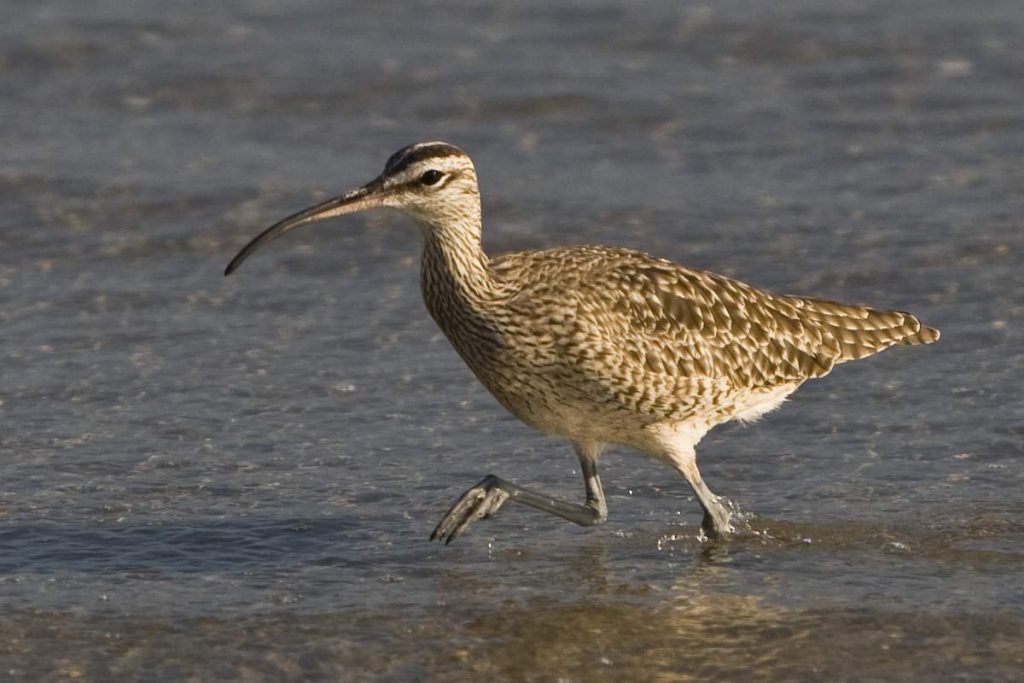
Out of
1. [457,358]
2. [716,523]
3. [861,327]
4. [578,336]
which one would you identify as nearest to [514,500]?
[578,336]

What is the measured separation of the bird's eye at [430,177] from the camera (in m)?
8.41

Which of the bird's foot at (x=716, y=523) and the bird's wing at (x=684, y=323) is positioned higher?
the bird's wing at (x=684, y=323)

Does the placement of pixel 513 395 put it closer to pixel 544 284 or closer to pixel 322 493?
pixel 544 284

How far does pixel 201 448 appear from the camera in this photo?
31.7 feet

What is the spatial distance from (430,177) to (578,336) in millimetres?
882

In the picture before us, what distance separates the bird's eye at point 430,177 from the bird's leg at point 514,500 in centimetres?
123

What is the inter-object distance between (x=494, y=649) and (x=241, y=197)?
650 centimetres

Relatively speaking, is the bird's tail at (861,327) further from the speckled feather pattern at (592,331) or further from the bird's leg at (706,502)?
the bird's leg at (706,502)

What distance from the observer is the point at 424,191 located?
844cm

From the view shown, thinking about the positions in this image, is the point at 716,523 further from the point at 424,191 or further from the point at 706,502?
the point at 424,191

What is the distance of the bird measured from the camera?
27.4 feet

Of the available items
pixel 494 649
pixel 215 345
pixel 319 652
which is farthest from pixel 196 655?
pixel 215 345

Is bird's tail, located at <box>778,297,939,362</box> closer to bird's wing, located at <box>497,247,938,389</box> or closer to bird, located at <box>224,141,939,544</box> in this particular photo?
bird's wing, located at <box>497,247,938,389</box>

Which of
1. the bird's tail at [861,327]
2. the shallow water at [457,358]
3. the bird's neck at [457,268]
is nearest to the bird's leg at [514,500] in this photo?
the shallow water at [457,358]
